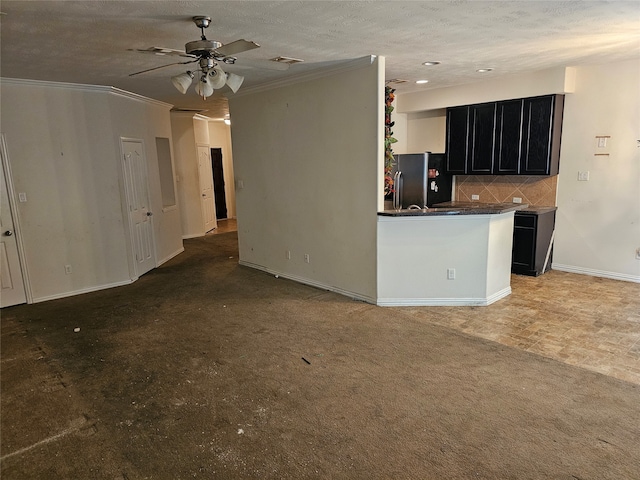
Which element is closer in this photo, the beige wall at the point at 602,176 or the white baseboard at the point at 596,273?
the beige wall at the point at 602,176

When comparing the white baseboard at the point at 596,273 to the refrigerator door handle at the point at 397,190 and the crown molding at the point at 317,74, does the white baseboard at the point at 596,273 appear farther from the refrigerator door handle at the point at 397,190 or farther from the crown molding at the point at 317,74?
the crown molding at the point at 317,74

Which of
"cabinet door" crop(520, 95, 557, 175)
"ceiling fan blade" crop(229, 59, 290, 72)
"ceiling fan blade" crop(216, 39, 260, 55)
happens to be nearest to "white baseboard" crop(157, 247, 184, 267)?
"ceiling fan blade" crop(229, 59, 290, 72)

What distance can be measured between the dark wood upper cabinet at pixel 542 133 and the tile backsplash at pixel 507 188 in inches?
10.1

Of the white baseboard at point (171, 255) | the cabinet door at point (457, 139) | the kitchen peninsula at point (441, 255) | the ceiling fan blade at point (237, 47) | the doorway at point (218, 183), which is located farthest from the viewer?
the doorway at point (218, 183)

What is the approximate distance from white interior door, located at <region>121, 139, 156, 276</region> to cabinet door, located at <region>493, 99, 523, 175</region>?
16.2ft

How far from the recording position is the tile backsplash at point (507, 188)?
17.9 feet

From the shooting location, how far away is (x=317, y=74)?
14.9ft

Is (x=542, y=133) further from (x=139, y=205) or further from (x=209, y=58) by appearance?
(x=139, y=205)

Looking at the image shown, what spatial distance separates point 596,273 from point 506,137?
207 centimetres

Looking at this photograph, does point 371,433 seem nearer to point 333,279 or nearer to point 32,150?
point 333,279

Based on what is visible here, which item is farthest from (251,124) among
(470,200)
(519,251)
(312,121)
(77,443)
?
(77,443)

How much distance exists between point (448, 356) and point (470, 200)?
11.8ft

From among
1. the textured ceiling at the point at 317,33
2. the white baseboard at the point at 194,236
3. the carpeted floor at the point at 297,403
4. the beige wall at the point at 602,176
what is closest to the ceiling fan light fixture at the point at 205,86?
the textured ceiling at the point at 317,33

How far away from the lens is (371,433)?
2.38m
